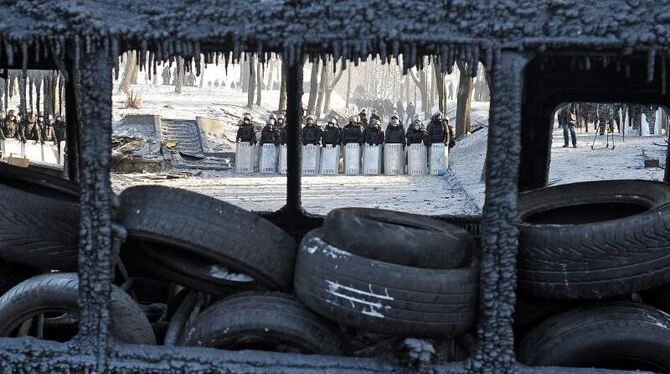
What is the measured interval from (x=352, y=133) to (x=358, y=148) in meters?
0.51

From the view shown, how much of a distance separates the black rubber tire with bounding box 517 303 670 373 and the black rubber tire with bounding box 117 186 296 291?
1.28m

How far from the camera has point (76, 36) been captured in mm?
3051

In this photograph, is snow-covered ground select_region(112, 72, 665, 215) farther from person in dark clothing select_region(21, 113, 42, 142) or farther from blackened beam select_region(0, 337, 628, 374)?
blackened beam select_region(0, 337, 628, 374)

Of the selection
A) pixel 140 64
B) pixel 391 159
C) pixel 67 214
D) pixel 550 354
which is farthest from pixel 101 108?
pixel 391 159

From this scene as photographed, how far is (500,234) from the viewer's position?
315 cm

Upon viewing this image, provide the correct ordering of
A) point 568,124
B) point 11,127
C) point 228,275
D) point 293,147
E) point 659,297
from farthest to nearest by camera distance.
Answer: point 568,124
point 11,127
point 293,147
point 659,297
point 228,275

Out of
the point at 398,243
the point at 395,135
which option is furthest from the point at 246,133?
the point at 398,243

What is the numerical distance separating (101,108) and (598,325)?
2.41 m

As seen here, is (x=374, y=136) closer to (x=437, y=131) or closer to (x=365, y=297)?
(x=437, y=131)

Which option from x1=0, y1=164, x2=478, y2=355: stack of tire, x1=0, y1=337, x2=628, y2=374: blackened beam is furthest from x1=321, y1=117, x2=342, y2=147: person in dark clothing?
x1=0, y1=337, x2=628, y2=374: blackened beam

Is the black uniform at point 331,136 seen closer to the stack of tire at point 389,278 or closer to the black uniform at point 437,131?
the black uniform at point 437,131

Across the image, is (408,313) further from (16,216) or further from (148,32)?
(16,216)

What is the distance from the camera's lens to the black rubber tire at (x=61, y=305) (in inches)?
137

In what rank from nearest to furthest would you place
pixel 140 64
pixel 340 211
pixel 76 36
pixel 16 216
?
pixel 76 36 → pixel 140 64 → pixel 340 211 → pixel 16 216
